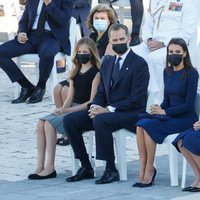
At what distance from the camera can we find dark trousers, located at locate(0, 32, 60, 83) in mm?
13781

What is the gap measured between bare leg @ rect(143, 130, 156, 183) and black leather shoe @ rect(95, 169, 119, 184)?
40 cm

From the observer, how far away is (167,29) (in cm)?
1229

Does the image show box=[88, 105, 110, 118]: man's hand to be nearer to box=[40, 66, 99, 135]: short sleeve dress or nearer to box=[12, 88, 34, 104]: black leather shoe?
box=[40, 66, 99, 135]: short sleeve dress

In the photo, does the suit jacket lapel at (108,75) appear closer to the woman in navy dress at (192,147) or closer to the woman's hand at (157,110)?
the woman's hand at (157,110)

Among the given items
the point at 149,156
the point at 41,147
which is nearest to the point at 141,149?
the point at 149,156

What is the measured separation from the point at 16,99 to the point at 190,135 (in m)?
5.32

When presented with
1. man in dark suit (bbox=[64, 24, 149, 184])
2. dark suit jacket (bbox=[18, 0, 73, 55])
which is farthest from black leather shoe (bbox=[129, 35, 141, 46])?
man in dark suit (bbox=[64, 24, 149, 184])

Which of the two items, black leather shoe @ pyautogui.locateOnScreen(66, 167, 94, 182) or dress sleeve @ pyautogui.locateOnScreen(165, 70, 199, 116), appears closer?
dress sleeve @ pyautogui.locateOnScreen(165, 70, 199, 116)

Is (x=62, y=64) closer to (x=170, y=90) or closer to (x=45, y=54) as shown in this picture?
(x=45, y=54)

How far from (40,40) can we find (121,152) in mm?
4188

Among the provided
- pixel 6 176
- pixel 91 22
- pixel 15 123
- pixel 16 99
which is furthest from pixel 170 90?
pixel 16 99

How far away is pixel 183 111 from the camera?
9719 mm

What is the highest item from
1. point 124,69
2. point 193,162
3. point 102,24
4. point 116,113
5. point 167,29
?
point 102,24

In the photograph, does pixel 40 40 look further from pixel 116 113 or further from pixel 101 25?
pixel 116 113
